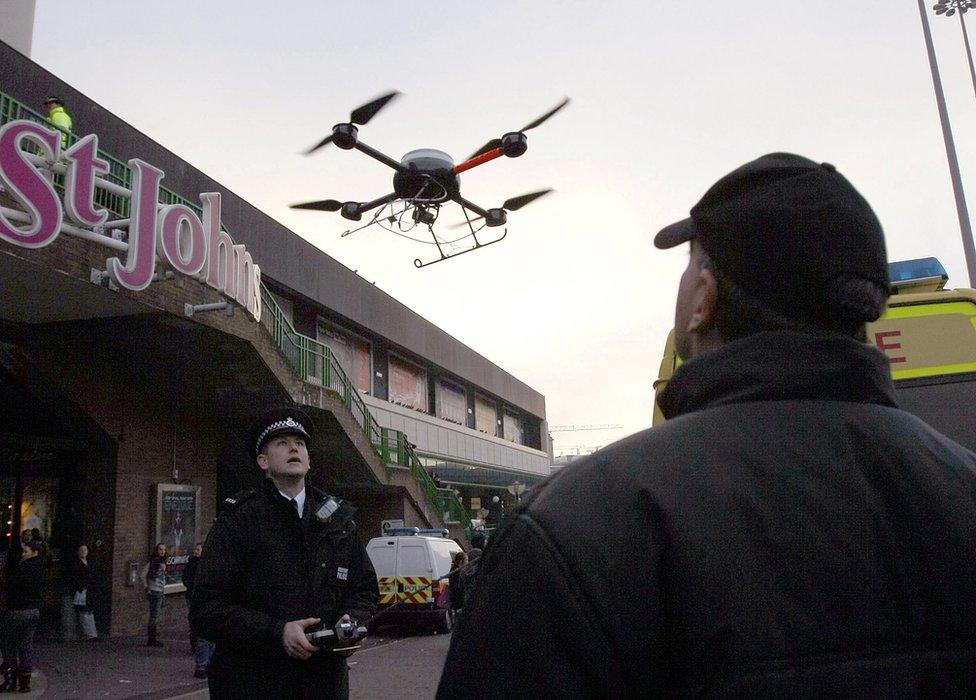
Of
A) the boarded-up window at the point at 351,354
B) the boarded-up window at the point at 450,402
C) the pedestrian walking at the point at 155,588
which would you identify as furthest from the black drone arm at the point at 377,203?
the boarded-up window at the point at 450,402

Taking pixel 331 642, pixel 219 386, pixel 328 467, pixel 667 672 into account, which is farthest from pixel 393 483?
pixel 667 672

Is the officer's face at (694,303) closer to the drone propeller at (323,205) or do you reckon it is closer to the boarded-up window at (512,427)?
the drone propeller at (323,205)

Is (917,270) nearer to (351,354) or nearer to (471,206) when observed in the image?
(471,206)

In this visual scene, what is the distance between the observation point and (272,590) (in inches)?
137

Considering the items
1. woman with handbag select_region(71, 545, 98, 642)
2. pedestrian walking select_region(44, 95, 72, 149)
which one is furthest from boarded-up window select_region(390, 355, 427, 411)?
pedestrian walking select_region(44, 95, 72, 149)

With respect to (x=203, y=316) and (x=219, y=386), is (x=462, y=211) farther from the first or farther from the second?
(x=219, y=386)

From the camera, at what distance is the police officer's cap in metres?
3.90

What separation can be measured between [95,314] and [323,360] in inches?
287

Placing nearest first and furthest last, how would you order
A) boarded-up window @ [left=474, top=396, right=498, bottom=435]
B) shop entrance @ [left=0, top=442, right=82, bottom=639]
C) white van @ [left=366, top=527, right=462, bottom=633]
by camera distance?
shop entrance @ [left=0, top=442, right=82, bottom=639] < white van @ [left=366, top=527, right=462, bottom=633] < boarded-up window @ [left=474, top=396, right=498, bottom=435]

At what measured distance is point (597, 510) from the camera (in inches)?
43.3

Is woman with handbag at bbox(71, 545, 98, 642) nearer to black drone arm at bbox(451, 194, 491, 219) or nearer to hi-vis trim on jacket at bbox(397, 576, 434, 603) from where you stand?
hi-vis trim on jacket at bbox(397, 576, 434, 603)

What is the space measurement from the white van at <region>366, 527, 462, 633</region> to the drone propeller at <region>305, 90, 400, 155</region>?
968 centimetres

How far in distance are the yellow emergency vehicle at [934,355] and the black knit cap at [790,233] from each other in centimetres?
428

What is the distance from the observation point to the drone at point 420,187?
10.5 m
